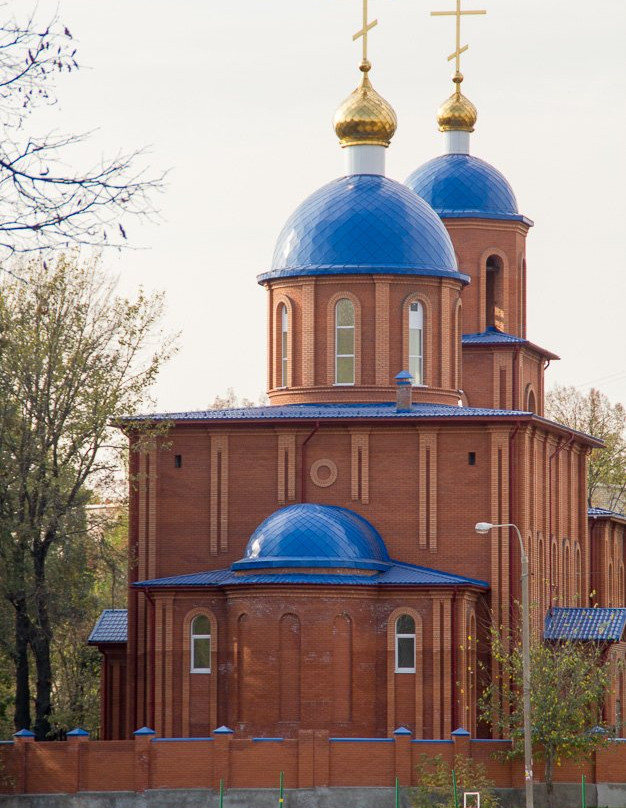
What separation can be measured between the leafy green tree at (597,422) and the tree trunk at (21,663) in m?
25.4

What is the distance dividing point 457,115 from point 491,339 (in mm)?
5878

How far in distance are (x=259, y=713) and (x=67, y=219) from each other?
1984 centimetres

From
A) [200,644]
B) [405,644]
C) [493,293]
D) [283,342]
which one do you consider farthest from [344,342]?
[493,293]

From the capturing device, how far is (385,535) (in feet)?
125

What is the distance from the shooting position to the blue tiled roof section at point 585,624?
38906 mm

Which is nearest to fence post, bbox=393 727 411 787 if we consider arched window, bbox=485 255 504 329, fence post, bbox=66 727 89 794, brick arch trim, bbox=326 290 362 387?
fence post, bbox=66 727 89 794

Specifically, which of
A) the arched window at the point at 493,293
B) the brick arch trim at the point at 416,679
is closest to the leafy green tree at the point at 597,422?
the arched window at the point at 493,293

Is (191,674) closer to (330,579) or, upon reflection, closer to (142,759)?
(330,579)

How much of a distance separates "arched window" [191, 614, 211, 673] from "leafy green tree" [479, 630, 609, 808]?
505 centimetres

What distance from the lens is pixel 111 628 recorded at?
4194 centimetres

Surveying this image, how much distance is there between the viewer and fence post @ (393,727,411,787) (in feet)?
110

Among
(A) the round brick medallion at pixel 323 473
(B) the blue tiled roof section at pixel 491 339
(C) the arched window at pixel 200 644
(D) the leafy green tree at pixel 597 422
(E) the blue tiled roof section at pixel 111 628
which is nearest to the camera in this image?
(C) the arched window at pixel 200 644

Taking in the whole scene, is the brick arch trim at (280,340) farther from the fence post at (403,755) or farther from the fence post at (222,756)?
the fence post at (403,755)

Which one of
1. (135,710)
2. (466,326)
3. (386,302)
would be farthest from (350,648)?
(466,326)
